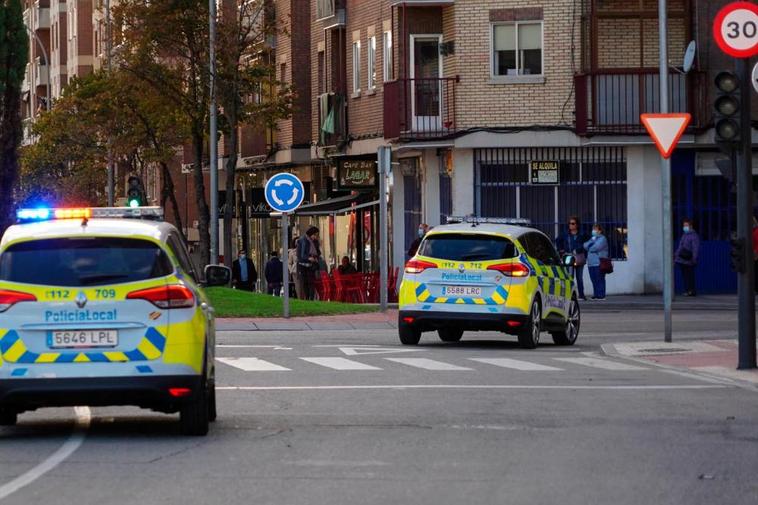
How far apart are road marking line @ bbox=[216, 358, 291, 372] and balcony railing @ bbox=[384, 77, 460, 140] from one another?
21.8 metres

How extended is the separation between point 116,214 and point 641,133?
1153 inches

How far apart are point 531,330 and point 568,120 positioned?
18744mm

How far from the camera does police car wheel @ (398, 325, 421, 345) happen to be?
2541 cm

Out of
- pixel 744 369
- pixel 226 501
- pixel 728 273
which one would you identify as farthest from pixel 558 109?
pixel 226 501

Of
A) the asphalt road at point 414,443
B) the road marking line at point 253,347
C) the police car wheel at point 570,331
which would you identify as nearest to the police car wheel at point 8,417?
the asphalt road at point 414,443

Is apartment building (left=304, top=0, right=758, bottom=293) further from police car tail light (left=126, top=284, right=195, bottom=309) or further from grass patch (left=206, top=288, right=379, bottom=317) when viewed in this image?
police car tail light (left=126, top=284, right=195, bottom=309)

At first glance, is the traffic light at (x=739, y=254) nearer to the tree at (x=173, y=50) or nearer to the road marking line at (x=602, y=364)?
the road marking line at (x=602, y=364)

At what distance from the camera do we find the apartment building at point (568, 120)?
4278 cm

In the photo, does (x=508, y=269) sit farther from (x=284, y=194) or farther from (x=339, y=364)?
(x=284, y=194)

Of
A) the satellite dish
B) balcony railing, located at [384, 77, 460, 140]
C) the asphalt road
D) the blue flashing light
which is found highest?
the satellite dish

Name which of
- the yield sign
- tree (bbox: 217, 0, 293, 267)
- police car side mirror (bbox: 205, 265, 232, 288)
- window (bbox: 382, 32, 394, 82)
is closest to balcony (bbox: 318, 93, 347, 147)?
tree (bbox: 217, 0, 293, 267)

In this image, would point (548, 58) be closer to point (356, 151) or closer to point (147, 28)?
point (356, 151)

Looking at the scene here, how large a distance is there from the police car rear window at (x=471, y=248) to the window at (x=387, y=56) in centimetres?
2158

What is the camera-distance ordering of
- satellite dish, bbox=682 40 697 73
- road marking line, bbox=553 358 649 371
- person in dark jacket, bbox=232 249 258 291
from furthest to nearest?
person in dark jacket, bbox=232 249 258 291
satellite dish, bbox=682 40 697 73
road marking line, bbox=553 358 649 371
